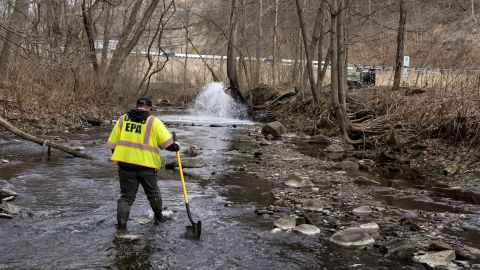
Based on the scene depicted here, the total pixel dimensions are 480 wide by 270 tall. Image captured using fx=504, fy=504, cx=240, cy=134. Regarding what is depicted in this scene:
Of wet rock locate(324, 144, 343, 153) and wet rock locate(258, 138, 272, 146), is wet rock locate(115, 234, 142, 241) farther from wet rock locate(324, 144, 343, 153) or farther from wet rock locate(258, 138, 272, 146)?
wet rock locate(258, 138, 272, 146)

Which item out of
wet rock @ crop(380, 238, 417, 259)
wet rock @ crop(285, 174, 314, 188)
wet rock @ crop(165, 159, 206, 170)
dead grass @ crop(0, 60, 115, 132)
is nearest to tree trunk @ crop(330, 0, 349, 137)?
wet rock @ crop(165, 159, 206, 170)

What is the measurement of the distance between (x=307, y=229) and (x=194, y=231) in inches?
63.0

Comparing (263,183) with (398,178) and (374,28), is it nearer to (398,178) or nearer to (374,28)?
(398,178)

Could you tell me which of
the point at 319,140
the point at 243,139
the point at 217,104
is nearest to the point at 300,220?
the point at 319,140

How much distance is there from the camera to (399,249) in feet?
20.7

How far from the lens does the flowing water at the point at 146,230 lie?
5.93 meters

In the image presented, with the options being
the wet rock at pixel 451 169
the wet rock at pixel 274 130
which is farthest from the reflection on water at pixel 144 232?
the wet rock at pixel 274 130

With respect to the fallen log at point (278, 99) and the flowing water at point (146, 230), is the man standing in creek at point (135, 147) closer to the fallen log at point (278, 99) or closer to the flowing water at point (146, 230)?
the flowing water at point (146, 230)

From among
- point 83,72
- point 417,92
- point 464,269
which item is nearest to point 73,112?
point 83,72

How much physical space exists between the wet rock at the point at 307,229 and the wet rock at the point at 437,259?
1453 mm

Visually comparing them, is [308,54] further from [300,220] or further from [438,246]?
[438,246]

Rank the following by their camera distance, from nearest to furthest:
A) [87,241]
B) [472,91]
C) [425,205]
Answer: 1. [87,241]
2. [425,205]
3. [472,91]

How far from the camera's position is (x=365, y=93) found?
2112cm

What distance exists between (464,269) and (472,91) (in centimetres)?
917
